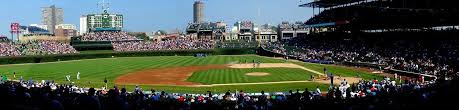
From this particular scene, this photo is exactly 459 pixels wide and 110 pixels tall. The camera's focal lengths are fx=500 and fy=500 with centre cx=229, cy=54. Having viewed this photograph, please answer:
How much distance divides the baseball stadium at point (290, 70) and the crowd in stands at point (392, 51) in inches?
6.3

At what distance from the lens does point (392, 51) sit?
2296 inches

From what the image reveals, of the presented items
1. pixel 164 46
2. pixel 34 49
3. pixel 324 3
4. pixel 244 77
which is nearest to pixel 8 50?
pixel 34 49

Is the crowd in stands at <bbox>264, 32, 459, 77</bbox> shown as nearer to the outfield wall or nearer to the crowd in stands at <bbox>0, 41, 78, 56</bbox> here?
the outfield wall

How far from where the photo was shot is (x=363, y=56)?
6034 cm

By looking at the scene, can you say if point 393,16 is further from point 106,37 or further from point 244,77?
point 106,37

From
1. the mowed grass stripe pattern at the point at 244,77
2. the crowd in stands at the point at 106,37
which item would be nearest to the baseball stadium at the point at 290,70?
the mowed grass stripe pattern at the point at 244,77

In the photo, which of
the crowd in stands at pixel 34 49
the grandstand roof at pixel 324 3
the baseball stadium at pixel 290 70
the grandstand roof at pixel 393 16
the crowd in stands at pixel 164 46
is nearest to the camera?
the baseball stadium at pixel 290 70

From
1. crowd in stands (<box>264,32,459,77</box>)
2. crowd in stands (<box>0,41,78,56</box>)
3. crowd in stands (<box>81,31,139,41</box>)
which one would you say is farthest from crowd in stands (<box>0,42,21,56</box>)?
crowd in stands (<box>264,32,459,77</box>)

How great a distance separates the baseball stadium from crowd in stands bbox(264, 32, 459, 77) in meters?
0.16

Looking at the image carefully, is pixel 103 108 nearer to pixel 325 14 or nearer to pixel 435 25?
pixel 435 25

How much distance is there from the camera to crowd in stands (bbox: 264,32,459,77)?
4636cm

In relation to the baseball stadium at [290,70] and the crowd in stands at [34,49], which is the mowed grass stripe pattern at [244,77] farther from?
the crowd in stands at [34,49]

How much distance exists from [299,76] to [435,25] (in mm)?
22190

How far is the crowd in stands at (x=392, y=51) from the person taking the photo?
46.4 m
